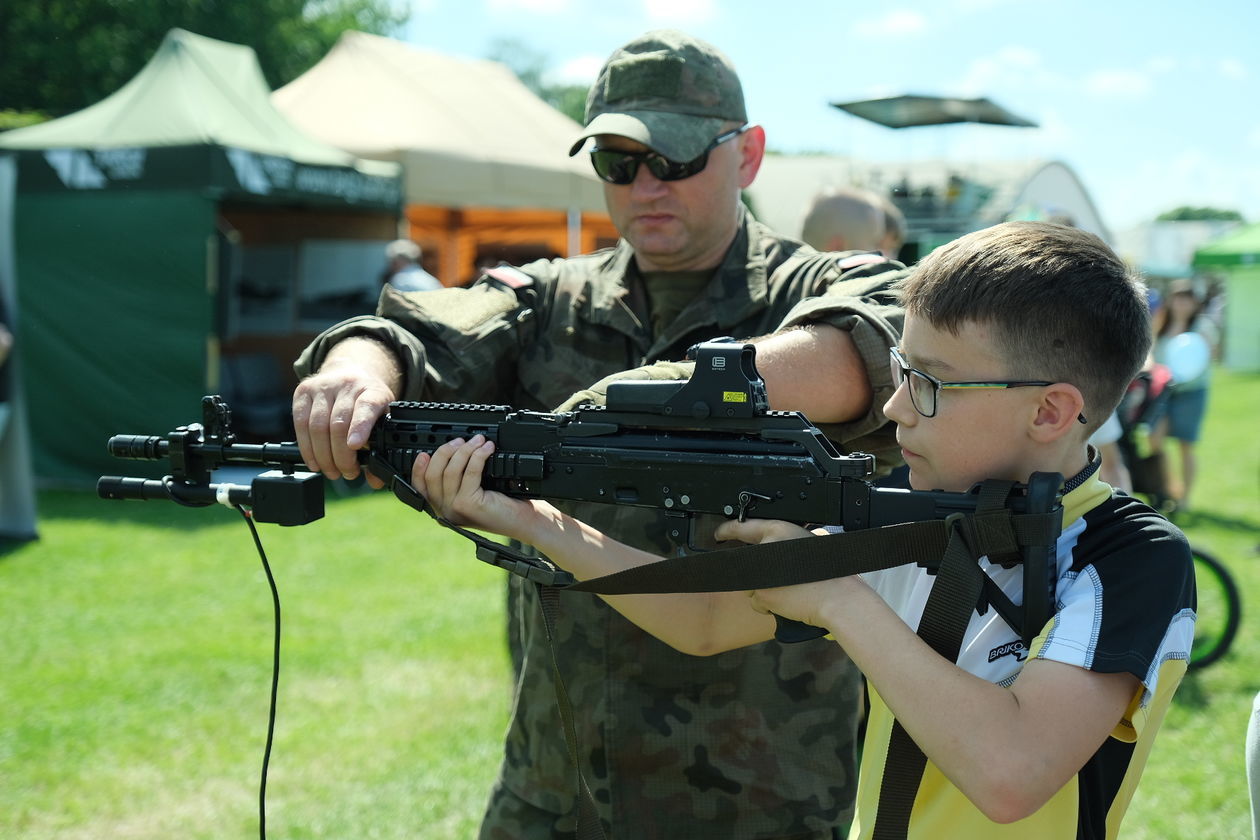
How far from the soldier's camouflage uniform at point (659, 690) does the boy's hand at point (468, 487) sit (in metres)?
0.28

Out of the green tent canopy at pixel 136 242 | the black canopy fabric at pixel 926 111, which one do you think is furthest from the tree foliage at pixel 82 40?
the black canopy fabric at pixel 926 111

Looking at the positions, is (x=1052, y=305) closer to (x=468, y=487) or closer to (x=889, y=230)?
(x=468, y=487)

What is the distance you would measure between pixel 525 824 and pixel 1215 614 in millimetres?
5131

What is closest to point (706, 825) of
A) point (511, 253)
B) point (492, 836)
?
point (492, 836)

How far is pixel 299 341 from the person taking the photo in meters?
12.3

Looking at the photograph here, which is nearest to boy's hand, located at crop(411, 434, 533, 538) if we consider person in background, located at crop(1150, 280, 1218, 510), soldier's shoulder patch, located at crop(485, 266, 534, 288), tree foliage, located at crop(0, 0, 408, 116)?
soldier's shoulder patch, located at crop(485, 266, 534, 288)

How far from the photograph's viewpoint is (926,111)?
14.9 meters

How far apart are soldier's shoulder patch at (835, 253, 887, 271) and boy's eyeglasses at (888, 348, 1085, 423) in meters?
0.53

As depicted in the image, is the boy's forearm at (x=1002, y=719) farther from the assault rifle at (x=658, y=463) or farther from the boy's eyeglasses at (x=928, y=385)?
the boy's eyeglasses at (x=928, y=385)

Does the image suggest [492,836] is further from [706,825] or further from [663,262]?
[663,262]

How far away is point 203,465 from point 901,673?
1318 millimetres

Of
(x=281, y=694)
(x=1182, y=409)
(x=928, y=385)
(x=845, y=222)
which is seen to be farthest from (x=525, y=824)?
(x=1182, y=409)

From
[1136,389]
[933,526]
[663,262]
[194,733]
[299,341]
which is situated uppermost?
[663,262]

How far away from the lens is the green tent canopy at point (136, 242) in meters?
9.25
